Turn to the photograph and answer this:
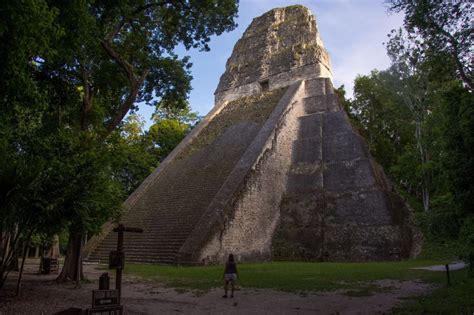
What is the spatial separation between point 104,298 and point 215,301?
115 inches

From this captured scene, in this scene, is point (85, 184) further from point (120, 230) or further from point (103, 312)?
point (103, 312)

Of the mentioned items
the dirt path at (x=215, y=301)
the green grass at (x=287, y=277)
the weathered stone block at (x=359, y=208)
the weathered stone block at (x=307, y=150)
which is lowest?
the dirt path at (x=215, y=301)

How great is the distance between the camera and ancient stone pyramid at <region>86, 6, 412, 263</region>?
13734mm

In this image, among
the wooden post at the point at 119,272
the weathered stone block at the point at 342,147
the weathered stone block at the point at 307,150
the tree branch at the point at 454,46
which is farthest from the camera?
the weathered stone block at the point at 307,150

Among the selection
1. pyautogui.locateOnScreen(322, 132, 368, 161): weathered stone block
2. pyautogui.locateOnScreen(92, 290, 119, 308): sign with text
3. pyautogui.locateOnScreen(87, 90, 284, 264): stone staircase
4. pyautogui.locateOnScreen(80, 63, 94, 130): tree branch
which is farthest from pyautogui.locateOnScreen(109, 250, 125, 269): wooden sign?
pyautogui.locateOnScreen(322, 132, 368, 161): weathered stone block

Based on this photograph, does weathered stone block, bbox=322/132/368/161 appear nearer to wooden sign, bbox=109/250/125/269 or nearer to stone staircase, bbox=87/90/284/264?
stone staircase, bbox=87/90/284/264

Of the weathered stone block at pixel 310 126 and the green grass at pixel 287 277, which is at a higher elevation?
the weathered stone block at pixel 310 126

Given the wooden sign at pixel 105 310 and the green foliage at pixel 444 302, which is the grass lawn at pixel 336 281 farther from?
the wooden sign at pixel 105 310

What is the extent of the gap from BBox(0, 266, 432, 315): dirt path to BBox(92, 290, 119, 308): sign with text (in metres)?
1.40

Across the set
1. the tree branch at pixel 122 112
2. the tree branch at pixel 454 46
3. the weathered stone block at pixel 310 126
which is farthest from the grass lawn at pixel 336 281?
the weathered stone block at pixel 310 126

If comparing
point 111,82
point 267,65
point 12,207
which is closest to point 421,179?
point 267,65

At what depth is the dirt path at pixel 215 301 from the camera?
582 centimetres

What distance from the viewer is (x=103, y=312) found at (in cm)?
402

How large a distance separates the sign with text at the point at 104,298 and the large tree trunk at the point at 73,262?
17.9 feet
